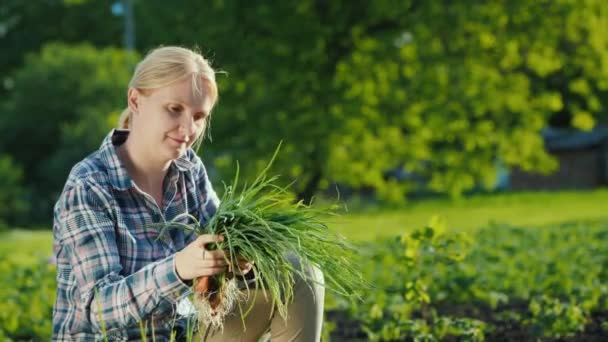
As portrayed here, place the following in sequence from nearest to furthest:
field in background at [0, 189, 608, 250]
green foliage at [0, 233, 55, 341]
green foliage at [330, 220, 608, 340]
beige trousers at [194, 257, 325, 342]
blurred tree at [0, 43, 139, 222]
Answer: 1. beige trousers at [194, 257, 325, 342]
2. green foliage at [330, 220, 608, 340]
3. green foliage at [0, 233, 55, 341]
4. field in background at [0, 189, 608, 250]
5. blurred tree at [0, 43, 139, 222]

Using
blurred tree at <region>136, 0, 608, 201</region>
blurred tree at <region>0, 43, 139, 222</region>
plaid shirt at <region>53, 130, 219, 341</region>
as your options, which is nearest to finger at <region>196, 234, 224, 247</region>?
plaid shirt at <region>53, 130, 219, 341</region>

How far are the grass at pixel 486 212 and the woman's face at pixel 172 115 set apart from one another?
11.5 metres

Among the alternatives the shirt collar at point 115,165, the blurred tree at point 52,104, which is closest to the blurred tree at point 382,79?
the shirt collar at point 115,165

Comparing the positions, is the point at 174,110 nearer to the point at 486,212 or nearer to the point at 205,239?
the point at 205,239

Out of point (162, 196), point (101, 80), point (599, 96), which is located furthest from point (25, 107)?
point (162, 196)

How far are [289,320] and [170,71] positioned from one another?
0.89 meters

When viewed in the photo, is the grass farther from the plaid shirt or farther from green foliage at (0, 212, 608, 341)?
the plaid shirt

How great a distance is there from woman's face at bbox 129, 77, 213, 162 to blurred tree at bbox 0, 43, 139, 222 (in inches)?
827

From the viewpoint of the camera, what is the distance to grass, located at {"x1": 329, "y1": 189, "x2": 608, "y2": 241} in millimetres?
16656

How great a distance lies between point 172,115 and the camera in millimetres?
3107

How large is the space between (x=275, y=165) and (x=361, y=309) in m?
5.69

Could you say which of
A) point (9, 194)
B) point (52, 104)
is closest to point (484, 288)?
point (9, 194)

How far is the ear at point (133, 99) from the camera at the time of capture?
3188mm

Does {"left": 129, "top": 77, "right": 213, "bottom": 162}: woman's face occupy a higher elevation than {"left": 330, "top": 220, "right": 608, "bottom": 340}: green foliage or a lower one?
higher
